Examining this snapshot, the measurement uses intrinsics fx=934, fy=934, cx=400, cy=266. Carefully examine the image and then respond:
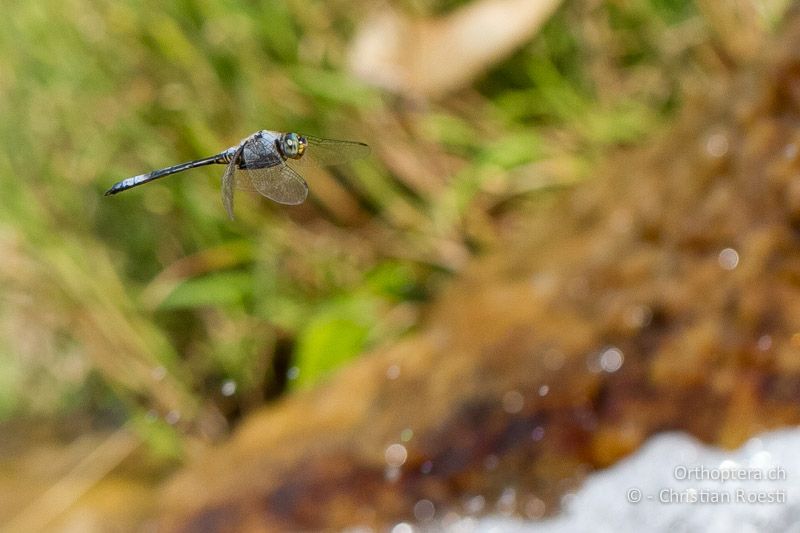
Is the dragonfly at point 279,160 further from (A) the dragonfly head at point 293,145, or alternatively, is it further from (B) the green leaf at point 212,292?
(B) the green leaf at point 212,292

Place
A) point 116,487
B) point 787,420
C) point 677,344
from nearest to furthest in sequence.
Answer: point 787,420
point 677,344
point 116,487

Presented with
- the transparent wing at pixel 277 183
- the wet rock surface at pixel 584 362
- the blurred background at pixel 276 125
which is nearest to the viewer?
the transparent wing at pixel 277 183

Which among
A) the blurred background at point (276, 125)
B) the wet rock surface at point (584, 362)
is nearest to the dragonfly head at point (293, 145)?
the wet rock surface at point (584, 362)

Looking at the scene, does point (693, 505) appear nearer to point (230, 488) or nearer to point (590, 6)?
point (230, 488)

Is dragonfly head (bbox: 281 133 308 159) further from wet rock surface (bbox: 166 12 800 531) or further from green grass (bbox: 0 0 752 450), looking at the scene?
green grass (bbox: 0 0 752 450)

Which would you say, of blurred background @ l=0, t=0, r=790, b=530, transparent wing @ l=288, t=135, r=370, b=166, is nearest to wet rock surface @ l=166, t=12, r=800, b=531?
blurred background @ l=0, t=0, r=790, b=530

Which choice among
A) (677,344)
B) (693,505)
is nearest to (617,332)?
(677,344)
